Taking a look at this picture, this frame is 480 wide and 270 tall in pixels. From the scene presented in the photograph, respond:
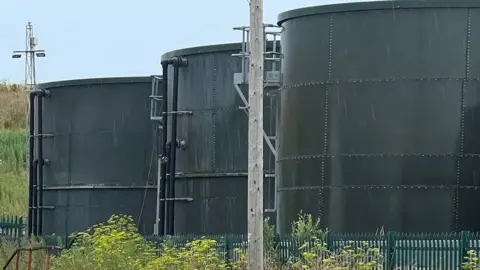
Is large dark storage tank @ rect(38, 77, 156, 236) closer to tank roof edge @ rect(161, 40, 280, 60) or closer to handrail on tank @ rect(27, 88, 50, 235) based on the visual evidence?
handrail on tank @ rect(27, 88, 50, 235)

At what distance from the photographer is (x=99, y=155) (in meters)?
30.9

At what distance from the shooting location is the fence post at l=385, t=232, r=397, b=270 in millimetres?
18391

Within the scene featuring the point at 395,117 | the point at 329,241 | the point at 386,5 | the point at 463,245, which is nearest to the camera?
the point at 463,245

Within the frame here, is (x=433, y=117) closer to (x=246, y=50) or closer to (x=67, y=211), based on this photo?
(x=246, y=50)

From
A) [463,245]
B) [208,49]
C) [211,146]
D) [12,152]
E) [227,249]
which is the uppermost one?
[208,49]

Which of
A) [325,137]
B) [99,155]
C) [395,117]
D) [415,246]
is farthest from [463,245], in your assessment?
[99,155]

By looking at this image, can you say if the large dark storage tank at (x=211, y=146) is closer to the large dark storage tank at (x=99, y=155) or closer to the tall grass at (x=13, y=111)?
the large dark storage tank at (x=99, y=155)

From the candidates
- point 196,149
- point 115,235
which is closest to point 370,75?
point 115,235

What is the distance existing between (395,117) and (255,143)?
4962mm

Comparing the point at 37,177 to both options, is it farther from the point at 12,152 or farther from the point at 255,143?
the point at 12,152

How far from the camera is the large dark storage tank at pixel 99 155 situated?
3048cm

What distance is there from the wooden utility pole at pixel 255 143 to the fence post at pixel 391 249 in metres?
3.33

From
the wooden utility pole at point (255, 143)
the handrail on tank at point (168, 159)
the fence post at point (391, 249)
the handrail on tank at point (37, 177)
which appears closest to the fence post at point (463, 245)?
the fence post at point (391, 249)

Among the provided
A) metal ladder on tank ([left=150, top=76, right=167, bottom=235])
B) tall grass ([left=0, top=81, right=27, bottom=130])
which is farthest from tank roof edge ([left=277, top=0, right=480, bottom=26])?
tall grass ([left=0, top=81, right=27, bottom=130])
